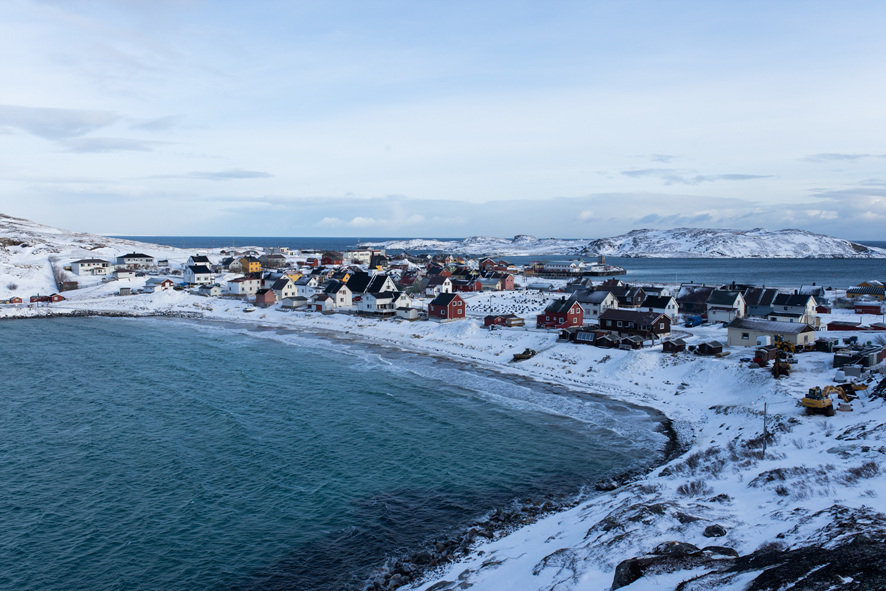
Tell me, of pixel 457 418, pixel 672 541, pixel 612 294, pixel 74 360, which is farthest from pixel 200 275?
pixel 672 541

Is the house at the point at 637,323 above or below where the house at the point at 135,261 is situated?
below

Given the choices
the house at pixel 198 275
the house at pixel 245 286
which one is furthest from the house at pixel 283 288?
the house at pixel 198 275

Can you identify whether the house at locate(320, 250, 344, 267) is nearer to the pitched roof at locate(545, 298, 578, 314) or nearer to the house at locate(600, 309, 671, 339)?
the pitched roof at locate(545, 298, 578, 314)

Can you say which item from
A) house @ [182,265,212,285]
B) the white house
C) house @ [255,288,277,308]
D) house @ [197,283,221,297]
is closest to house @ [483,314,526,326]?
the white house

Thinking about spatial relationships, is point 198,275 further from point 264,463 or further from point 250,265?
point 264,463

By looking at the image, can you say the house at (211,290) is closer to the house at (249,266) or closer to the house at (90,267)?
the house at (249,266)

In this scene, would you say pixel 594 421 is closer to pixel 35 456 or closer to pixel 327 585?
pixel 327 585
